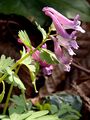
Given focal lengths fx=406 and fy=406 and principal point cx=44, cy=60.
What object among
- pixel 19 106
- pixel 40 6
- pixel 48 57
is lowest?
pixel 19 106

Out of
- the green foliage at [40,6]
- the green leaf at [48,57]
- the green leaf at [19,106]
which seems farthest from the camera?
the green foliage at [40,6]

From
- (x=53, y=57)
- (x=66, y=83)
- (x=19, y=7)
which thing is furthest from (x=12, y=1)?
(x=53, y=57)

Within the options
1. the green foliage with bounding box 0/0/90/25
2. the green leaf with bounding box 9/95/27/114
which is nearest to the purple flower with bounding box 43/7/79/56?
the green leaf with bounding box 9/95/27/114

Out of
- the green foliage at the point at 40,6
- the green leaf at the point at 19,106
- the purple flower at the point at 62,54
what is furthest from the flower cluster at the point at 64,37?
the green foliage at the point at 40,6

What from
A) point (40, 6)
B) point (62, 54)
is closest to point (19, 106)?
point (62, 54)

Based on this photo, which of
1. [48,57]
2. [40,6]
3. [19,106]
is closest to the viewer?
[48,57]

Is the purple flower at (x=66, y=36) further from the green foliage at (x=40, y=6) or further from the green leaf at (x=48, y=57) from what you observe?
the green foliage at (x=40, y=6)

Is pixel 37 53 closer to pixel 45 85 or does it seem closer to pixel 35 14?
pixel 35 14

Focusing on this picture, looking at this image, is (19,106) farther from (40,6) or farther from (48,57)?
(40,6)
